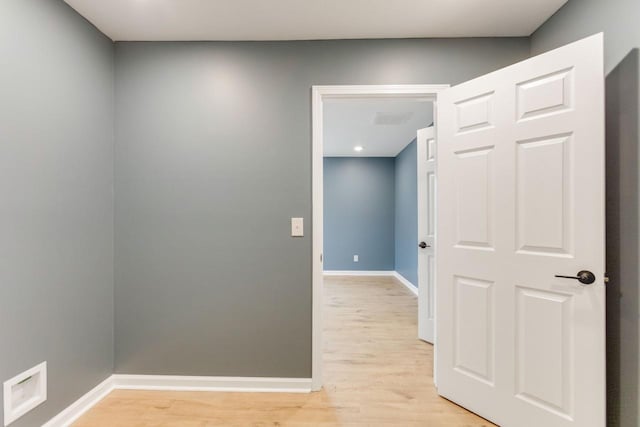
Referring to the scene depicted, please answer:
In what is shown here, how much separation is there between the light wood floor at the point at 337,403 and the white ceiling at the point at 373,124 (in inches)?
80.7

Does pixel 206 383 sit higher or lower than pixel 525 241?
lower

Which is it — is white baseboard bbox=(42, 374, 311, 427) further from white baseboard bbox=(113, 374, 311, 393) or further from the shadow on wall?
the shadow on wall

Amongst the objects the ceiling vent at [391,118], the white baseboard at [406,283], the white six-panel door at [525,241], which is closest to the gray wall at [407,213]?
the white baseboard at [406,283]

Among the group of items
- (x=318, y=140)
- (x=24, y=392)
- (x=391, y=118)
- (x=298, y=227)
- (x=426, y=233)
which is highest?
(x=391, y=118)

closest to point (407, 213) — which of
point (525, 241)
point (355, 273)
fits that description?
point (355, 273)

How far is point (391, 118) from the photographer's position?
3.73 meters

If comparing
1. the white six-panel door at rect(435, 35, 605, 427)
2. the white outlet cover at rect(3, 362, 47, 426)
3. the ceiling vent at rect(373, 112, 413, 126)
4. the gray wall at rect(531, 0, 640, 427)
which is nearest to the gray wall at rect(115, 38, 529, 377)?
the white outlet cover at rect(3, 362, 47, 426)

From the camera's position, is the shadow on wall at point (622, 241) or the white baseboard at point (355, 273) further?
the white baseboard at point (355, 273)

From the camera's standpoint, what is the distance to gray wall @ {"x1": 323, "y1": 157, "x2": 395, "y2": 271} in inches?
245

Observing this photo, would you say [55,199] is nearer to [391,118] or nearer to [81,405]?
[81,405]

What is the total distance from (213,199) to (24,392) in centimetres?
139

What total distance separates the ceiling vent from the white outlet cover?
3.57m

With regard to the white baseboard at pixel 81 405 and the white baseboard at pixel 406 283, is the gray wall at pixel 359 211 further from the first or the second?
the white baseboard at pixel 81 405

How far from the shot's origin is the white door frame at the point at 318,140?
2.08 m
